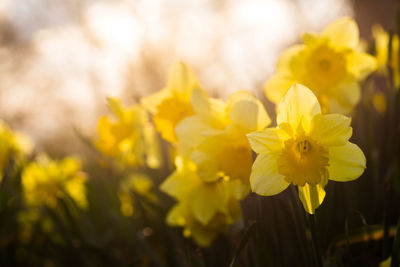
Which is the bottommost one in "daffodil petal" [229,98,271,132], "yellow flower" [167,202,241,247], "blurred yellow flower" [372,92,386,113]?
"blurred yellow flower" [372,92,386,113]

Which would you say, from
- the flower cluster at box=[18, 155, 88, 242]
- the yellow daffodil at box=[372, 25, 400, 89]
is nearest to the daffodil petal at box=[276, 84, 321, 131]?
the yellow daffodil at box=[372, 25, 400, 89]

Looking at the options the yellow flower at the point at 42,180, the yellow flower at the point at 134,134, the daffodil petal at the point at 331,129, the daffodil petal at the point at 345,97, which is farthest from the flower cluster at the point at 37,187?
the daffodil petal at the point at 331,129

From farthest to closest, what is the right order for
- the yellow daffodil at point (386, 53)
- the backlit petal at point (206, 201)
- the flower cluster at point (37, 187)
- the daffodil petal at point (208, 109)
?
the flower cluster at point (37, 187), the yellow daffodil at point (386, 53), the backlit petal at point (206, 201), the daffodil petal at point (208, 109)

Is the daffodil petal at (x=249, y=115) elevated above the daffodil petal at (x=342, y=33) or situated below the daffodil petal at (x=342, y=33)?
below

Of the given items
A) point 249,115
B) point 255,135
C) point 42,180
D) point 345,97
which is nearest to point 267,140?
point 255,135

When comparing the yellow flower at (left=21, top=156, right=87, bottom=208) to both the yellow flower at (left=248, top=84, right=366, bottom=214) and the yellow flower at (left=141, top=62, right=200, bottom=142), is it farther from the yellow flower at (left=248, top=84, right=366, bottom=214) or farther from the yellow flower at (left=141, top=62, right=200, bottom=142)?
the yellow flower at (left=248, top=84, right=366, bottom=214)

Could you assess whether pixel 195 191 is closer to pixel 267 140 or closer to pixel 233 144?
pixel 233 144

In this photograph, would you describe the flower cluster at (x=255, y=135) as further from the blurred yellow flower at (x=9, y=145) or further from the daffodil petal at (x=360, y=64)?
the blurred yellow flower at (x=9, y=145)
